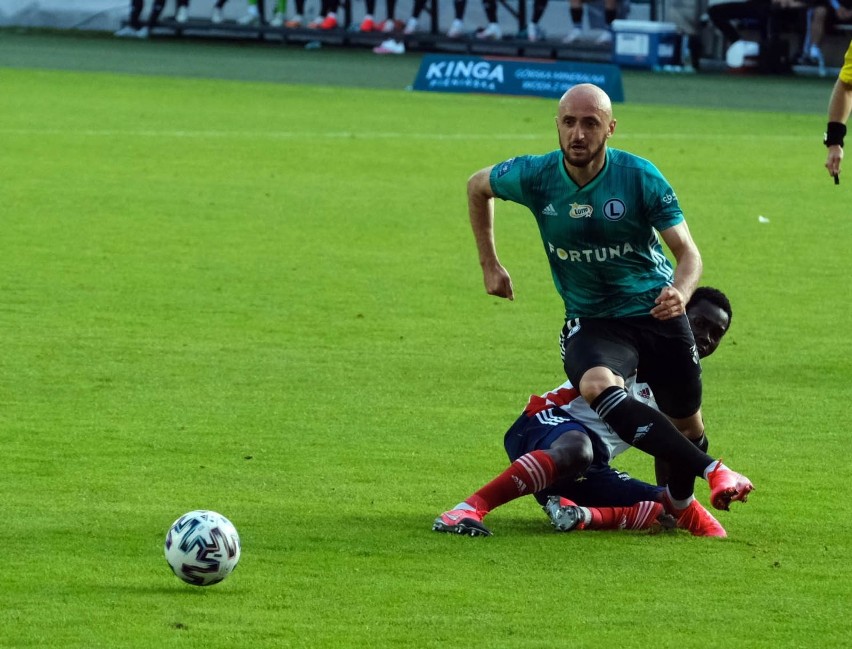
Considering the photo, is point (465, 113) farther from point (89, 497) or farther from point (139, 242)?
point (89, 497)

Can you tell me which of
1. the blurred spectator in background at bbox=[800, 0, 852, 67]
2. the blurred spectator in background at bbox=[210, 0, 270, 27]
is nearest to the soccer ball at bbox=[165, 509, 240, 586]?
the blurred spectator in background at bbox=[800, 0, 852, 67]

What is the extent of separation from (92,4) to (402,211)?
25.0 metres

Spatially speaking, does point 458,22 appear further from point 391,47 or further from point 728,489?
point 728,489

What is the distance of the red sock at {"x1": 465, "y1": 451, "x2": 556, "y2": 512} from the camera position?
6277 millimetres

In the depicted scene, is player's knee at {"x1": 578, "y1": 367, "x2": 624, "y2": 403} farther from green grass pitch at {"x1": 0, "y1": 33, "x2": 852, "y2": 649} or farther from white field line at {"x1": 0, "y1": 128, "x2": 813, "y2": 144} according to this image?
white field line at {"x1": 0, "y1": 128, "x2": 813, "y2": 144}

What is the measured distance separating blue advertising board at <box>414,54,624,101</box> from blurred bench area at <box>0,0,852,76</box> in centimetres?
516

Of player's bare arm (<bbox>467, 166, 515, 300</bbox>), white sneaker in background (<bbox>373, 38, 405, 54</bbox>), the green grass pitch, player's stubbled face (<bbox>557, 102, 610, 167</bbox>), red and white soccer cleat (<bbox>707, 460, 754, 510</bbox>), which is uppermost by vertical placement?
player's stubbled face (<bbox>557, 102, 610, 167</bbox>)

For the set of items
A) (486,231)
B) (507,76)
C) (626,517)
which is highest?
(486,231)

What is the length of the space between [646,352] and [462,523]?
950mm

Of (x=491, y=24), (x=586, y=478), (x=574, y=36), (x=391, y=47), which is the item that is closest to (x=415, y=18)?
(x=391, y=47)

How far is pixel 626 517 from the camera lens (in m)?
6.44

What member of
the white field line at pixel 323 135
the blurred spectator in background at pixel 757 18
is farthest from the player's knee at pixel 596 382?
the blurred spectator in background at pixel 757 18

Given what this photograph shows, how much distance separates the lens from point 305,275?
12.1 metres

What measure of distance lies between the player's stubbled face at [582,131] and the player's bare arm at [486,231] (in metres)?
0.41
